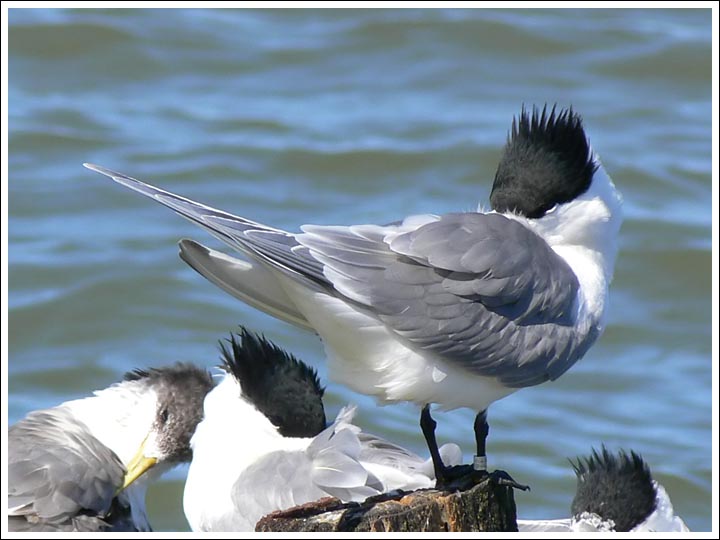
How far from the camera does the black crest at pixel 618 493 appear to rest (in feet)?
21.6

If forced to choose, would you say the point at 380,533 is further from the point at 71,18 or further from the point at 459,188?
the point at 71,18

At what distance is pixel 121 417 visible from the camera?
6.19 metres

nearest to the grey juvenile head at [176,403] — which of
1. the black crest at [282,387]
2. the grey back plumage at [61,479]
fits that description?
the grey back plumage at [61,479]

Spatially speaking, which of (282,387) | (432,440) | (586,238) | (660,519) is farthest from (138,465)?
(660,519)

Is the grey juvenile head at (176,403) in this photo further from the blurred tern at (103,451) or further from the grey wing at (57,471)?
the grey wing at (57,471)

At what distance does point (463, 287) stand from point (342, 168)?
7.15m

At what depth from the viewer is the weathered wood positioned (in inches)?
188

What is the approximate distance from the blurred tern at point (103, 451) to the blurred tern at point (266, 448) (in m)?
0.16

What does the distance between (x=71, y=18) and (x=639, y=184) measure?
5690 millimetres

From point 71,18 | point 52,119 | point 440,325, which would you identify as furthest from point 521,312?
point 71,18

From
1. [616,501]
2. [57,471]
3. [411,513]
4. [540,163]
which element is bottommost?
[616,501]

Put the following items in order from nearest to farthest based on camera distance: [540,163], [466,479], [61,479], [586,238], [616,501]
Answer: [466,479]
[540,163]
[586,238]
[61,479]
[616,501]

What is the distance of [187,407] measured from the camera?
247 inches

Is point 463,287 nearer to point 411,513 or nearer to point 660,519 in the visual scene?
point 411,513
